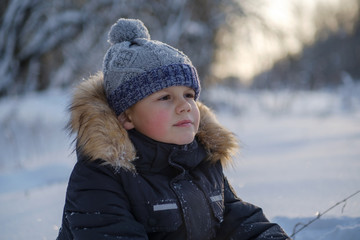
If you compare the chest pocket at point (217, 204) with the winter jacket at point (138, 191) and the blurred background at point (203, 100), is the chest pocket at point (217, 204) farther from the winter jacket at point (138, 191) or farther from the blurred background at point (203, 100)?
the blurred background at point (203, 100)

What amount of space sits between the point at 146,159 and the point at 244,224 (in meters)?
0.51

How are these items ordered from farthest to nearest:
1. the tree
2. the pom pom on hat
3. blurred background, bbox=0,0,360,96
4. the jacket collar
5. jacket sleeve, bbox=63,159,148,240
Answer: blurred background, bbox=0,0,360,96, the tree, the pom pom on hat, the jacket collar, jacket sleeve, bbox=63,159,148,240

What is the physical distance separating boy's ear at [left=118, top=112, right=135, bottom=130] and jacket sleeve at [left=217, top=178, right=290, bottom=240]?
1.75ft

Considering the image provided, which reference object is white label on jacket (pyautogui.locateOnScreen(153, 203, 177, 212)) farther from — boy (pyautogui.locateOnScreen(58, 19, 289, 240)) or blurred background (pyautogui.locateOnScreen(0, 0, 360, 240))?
blurred background (pyautogui.locateOnScreen(0, 0, 360, 240))

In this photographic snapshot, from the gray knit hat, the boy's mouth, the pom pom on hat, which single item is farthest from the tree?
the boy's mouth

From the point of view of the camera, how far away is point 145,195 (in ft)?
4.35

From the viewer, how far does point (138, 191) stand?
1327 millimetres

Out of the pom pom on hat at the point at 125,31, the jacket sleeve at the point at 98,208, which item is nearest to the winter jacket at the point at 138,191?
the jacket sleeve at the point at 98,208

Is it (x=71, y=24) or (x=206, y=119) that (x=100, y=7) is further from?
(x=206, y=119)

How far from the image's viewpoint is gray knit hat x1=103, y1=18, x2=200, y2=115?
1464 millimetres

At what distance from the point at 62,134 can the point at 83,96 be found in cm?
464

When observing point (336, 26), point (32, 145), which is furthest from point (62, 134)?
point (336, 26)

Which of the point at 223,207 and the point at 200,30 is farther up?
the point at 200,30

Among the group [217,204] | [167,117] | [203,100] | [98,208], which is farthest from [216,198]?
[203,100]
